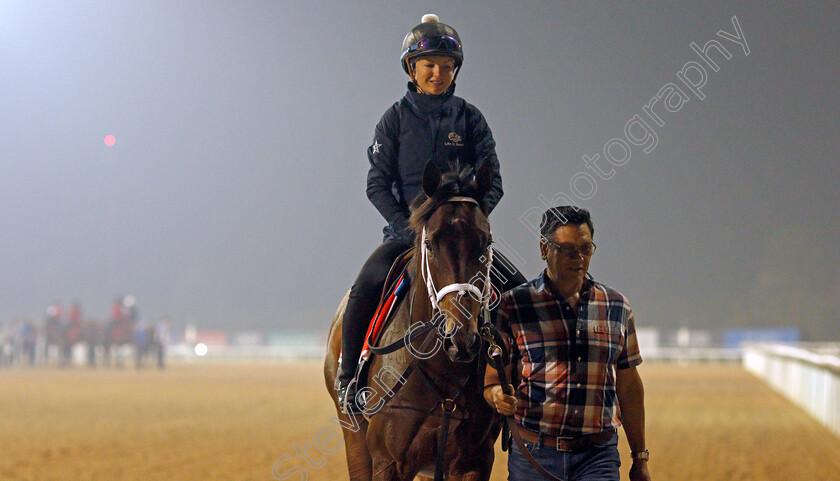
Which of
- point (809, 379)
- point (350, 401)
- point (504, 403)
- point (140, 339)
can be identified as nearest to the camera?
point (504, 403)

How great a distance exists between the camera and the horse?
3.63 metres

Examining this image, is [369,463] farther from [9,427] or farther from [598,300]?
[9,427]

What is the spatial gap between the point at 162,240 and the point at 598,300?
6630 cm

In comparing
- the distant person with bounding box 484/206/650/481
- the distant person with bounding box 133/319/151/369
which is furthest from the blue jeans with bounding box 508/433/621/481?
the distant person with bounding box 133/319/151/369

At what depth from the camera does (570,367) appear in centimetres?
323

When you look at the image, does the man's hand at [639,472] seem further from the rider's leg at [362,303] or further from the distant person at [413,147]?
the rider's leg at [362,303]

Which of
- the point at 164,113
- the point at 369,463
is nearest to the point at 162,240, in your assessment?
the point at 164,113

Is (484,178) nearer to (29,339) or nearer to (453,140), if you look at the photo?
(453,140)

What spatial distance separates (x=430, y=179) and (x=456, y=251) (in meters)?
0.37

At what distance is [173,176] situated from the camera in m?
72.1

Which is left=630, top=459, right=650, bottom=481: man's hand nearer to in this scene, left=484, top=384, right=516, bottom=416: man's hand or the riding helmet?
left=484, top=384, right=516, bottom=416: man's hand

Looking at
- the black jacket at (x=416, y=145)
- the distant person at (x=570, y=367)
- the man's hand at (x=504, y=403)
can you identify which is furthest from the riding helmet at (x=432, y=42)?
the man's hand at (x=504, y=403)

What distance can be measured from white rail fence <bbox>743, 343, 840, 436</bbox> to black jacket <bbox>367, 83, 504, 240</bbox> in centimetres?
1015

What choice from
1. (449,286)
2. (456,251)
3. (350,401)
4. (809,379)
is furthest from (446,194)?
(809,379)
